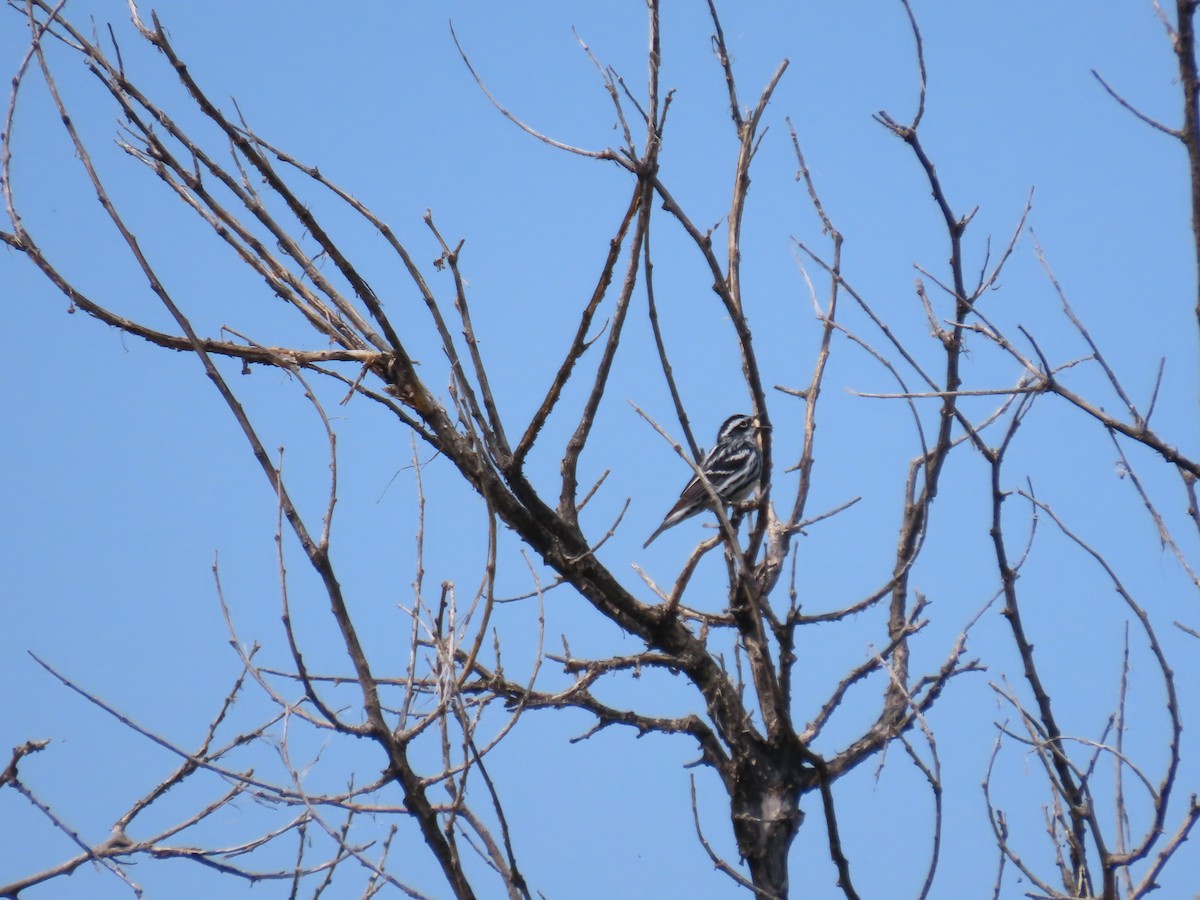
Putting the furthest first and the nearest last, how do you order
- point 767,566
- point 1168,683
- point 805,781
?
point 767,566, point 805,781, point 1168,683

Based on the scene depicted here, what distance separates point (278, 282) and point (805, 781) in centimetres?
296

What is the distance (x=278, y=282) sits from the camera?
4008 millimetres

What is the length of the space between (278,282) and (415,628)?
1.22 metres

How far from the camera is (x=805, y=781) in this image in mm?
5277

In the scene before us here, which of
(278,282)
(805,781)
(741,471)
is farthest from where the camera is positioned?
(741,471)

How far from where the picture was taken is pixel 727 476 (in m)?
10.3

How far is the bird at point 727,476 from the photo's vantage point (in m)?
10.1

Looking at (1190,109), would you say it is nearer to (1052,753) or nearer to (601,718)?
(1052,753)

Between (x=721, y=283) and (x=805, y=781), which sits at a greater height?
(x=721, y=283)

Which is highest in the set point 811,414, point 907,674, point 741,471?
point 741,471

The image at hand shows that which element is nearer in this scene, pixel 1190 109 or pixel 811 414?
pixel 1190 109

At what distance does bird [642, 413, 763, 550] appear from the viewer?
1010cm

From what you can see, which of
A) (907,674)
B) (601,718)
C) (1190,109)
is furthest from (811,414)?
(1190,109)

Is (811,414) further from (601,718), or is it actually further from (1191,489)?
(1191,489)
